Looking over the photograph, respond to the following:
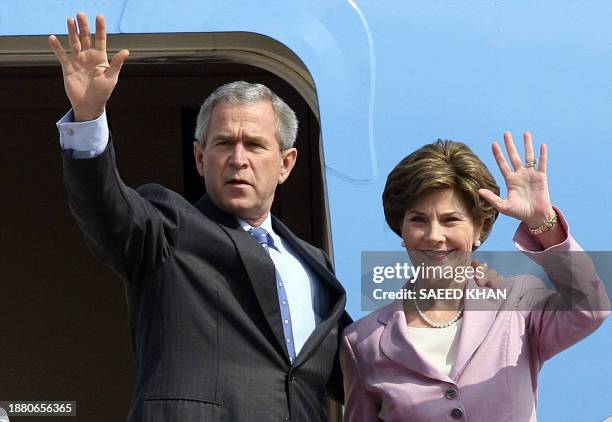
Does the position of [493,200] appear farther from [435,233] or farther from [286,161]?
[286,161]

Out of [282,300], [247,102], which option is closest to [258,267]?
[282,300]

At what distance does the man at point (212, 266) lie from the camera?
175 centimetres

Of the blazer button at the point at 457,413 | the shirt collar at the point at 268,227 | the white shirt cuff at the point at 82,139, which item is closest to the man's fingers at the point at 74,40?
the white shirt cuff at the point at 82,139

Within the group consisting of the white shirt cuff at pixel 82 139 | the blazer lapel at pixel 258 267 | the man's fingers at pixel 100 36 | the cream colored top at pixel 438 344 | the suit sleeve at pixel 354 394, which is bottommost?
the suit sleeve at pixel 354 394

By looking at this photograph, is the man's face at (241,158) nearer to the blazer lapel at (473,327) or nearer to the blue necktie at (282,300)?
the blue necktie at (282,300)

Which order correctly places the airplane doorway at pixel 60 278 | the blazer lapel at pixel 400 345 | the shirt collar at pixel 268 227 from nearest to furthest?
the blazer lapel at pixel 400 345
the shirt collar at pixel 268 227
the airplane doorway at pixel 60 278

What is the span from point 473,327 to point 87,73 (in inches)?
30.4

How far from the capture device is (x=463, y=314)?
1.98m

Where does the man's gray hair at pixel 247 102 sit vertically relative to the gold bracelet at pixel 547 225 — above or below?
above

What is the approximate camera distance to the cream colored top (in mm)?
1942

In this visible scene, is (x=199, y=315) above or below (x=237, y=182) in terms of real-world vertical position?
below

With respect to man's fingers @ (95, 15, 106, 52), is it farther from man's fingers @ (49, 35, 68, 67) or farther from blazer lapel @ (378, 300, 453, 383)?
blazer lapel @ (378, 300, 453, 383)

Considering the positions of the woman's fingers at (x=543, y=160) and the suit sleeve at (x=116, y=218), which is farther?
the woman's fingers at (x=543, y=160)

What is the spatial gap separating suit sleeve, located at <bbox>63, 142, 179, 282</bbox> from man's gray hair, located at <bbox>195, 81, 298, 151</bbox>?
18cm
